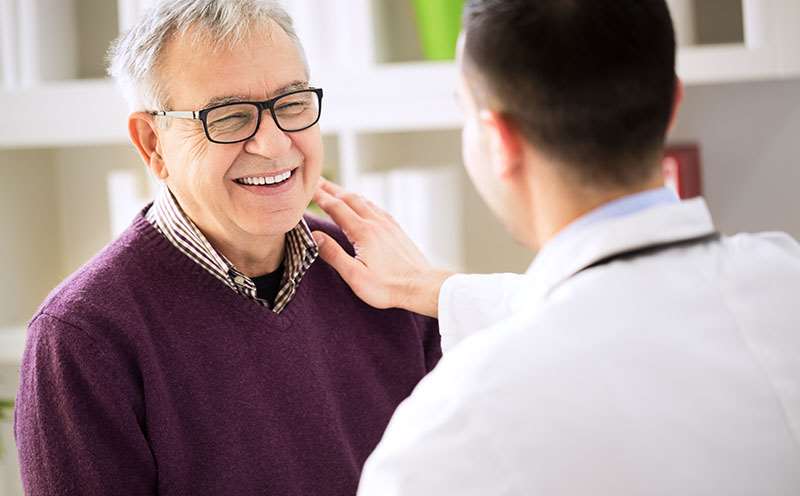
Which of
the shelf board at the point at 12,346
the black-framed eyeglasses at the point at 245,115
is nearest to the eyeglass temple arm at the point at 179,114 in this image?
the black-framed eyeglasses at the point at 245,115

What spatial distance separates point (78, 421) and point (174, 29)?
551 mm

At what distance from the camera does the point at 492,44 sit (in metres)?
0.96

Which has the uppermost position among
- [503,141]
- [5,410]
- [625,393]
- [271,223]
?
[503,141]

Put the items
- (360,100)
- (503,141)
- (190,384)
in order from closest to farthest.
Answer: (503,141) < (190,384) < (360,100)

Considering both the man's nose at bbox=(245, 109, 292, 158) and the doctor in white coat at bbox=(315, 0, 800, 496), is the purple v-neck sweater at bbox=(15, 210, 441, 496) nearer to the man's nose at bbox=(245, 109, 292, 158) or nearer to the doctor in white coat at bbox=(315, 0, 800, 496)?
the man's nose at bbox=(245, 109, 292, 158)

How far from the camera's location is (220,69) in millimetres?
1413

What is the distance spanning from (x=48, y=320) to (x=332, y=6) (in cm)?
107

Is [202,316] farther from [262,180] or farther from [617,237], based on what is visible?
[617,237]

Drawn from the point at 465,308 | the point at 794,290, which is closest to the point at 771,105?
Answer: the point at 465,308

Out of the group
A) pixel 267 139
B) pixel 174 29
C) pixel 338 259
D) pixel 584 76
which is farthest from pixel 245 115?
pixel 584 76

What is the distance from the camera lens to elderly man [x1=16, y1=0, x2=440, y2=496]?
1347mm

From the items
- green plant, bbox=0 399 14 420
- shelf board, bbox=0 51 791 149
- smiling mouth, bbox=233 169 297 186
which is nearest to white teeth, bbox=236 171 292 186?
smiling mouth, bbox=233 169 297 186

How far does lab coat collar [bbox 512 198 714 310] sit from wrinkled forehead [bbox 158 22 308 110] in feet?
1.98

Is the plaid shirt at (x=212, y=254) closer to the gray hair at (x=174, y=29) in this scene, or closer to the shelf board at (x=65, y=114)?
the gray hair at (x=174, y=29)
